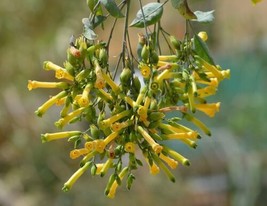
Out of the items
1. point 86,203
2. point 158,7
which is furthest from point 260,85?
point 158,7

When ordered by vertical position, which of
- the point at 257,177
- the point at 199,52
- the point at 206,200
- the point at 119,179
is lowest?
the point at 206,200

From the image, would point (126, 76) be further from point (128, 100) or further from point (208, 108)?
point (208, 108)

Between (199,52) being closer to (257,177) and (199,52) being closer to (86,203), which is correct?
(86,203)

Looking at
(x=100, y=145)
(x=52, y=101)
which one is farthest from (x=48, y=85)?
(x=100, y=145)

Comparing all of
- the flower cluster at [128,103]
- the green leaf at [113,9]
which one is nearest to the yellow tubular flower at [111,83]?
the flower cluster at [128,103]

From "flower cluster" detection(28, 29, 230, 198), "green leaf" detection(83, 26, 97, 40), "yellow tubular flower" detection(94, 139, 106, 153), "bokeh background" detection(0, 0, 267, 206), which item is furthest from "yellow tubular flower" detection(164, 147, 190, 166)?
"bokeh background" detection(0, 0, 267, 206)

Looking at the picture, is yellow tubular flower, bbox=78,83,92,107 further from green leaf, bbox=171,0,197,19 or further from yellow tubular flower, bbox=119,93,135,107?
green leaf, bbox=171,0,197,19

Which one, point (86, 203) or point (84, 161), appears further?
point (86, 203)
